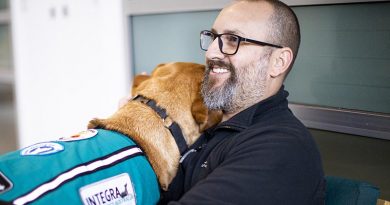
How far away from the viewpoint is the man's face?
1.29m

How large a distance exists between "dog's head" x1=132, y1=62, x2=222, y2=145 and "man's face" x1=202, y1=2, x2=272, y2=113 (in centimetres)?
8

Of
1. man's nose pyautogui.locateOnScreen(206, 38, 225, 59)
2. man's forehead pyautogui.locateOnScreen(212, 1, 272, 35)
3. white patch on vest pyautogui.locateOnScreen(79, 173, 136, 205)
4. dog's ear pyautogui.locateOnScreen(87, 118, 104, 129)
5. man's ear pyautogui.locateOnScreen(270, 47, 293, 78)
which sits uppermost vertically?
man's forehead pyautogui.locateOnScreen(212, 1, 272, 35)

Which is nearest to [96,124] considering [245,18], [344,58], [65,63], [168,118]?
[168,118]

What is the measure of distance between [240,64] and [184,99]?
0.25 meters

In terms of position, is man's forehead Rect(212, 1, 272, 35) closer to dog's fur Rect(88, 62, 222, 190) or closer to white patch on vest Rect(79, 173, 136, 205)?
dog's fur Rect(88, 62, 222, 190)

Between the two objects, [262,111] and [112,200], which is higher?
[262,111]

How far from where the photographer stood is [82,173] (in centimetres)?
110

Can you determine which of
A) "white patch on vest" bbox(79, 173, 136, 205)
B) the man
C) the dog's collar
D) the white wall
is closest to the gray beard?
the man

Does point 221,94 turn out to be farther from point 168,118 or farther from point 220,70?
point 168,118

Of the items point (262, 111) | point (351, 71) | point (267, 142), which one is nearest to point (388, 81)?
point (351, 71)

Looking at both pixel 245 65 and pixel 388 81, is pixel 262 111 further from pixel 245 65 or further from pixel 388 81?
pixel 388 81

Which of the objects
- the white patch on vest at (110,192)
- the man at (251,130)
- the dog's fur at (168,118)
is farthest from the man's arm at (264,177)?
the dog's fur at (168,118)

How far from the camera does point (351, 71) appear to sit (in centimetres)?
165

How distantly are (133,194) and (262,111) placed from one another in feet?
1.50
